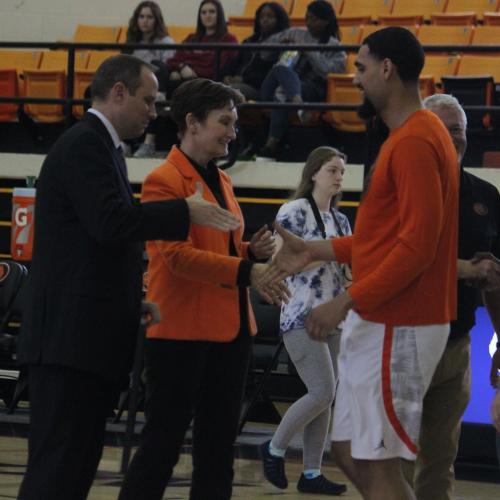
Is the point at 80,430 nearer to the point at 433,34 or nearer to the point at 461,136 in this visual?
the point at 461,136

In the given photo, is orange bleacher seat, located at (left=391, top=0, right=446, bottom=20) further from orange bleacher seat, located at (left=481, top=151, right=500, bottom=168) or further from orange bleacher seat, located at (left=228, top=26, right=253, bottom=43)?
orange bleacher seat, located at (left=481, top=151, right=500, bottom=168)

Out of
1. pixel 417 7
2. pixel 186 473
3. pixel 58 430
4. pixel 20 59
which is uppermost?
pixel 417 7

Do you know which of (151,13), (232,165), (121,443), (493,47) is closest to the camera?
(121,443)

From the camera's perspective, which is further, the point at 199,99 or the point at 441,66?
the point at 441,66

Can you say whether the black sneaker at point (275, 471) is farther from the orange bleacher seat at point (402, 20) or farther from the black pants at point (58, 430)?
the orange bleacher seat at point (402, 20)

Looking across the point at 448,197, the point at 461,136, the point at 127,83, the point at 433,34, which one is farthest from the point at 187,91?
the point at 433,34

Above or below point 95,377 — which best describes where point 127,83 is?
above

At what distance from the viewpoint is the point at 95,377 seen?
10.7 ft

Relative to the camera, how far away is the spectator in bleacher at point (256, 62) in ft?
29.7

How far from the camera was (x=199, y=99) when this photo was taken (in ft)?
12.5

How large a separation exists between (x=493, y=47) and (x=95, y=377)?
17.0ft

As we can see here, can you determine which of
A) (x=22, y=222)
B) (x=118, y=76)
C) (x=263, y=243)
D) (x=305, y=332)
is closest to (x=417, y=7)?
(x=22, y=222)

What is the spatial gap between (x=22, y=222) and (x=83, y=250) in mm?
5748

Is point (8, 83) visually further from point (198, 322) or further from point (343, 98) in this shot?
point (198, 322)
